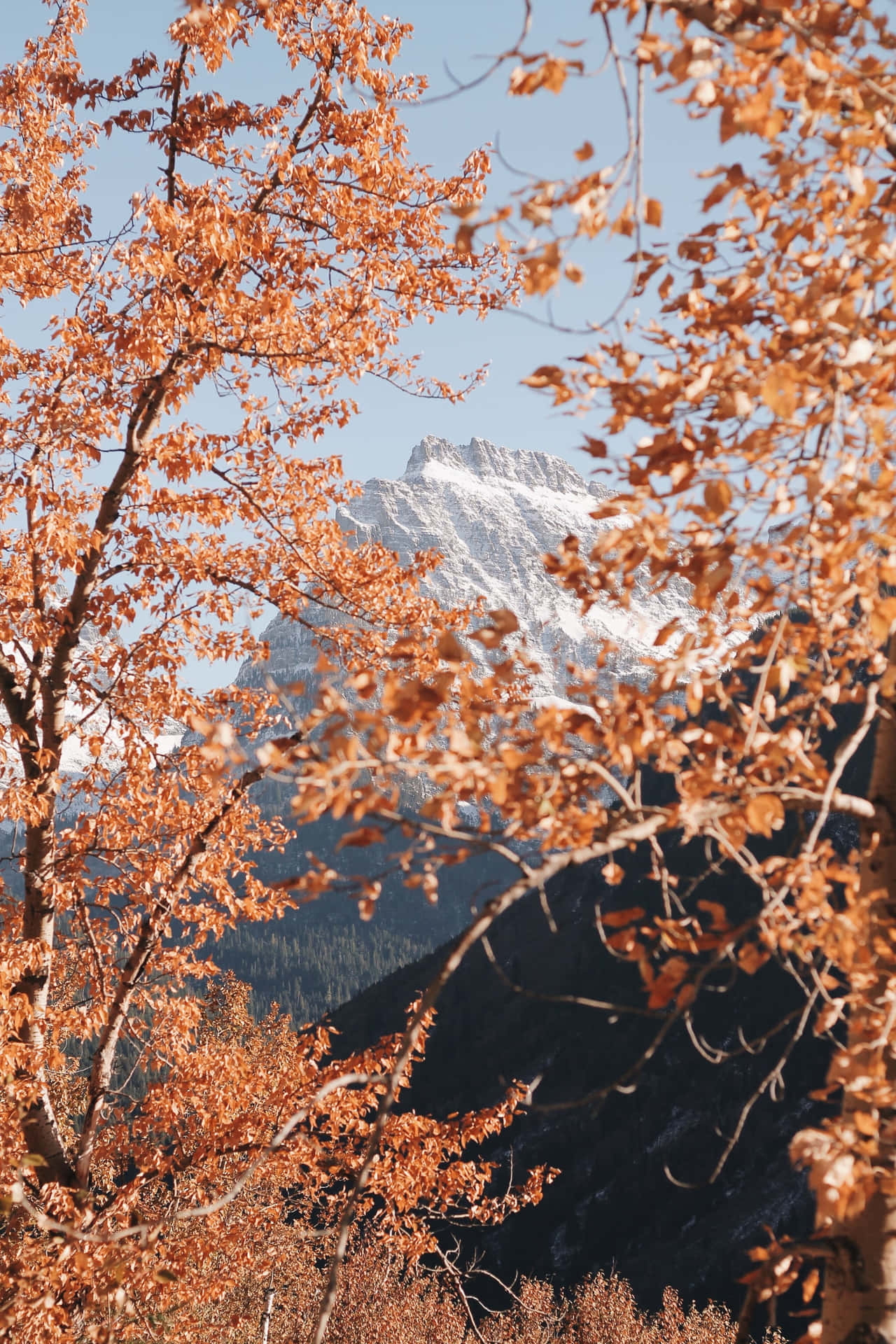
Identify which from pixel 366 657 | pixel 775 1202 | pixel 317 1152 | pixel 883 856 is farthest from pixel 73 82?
pixel 775 1202

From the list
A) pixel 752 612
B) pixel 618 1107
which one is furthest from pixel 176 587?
pixel 618 1107

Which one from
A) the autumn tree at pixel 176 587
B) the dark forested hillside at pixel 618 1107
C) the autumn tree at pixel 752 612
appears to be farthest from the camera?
the dark forested hillside at pixel 618 1107

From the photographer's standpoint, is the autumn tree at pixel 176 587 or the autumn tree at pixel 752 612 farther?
the autumn tree at pixel 176 587

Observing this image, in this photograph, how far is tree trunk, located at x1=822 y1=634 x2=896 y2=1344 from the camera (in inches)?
94.2

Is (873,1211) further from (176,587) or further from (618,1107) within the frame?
(618,1107)

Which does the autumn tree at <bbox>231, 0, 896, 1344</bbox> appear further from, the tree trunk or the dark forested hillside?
the dark forested hillside

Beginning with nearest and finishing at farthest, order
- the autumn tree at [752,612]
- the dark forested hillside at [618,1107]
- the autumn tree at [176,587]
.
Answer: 1. the autumn tree at [752,612]
2. the autumn tree at [176,587]
3. the dark forested hillside at [618,1107]

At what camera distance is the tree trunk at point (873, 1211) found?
2.39 m

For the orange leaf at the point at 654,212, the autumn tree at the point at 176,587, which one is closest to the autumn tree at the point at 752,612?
the orange leaf at the point at 654,212

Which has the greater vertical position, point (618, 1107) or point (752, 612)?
point (752, 612)

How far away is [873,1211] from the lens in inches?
97.9

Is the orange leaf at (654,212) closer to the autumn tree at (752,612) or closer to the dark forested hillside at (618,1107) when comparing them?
the autumn tree at (752,612)

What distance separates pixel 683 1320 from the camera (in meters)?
31.3

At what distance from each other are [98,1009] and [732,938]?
496cm
